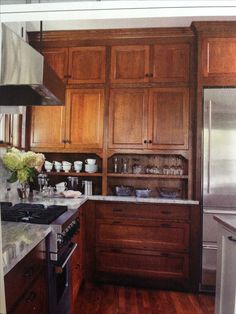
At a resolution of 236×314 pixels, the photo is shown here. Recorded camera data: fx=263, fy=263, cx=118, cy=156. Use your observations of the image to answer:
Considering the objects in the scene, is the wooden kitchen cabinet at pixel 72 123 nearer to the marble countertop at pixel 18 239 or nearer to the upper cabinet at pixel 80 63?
the upper cabinet at pixel 80 63

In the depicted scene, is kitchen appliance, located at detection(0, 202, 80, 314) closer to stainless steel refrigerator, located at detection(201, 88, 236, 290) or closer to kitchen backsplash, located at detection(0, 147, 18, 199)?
kitchen backsplash, located at detection(0, 147, 18, 199)

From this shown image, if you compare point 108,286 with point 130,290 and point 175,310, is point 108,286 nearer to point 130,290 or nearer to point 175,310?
point 130,290

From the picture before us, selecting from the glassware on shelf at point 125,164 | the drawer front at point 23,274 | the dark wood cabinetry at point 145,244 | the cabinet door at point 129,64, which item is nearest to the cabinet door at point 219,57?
the cabinet door at point 129,64

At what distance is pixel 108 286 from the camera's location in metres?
2.66

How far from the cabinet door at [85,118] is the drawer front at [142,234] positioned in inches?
34.4

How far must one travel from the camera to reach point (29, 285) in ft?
4.09

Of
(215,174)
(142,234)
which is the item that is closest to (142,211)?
(142,234)

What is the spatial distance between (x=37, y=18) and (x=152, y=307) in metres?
2.33

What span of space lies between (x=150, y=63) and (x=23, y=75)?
192cm

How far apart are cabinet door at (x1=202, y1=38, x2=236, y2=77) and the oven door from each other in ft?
6.93

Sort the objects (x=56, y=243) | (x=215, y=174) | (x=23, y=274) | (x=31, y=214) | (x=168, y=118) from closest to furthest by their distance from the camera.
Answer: (x=23, y=274)
(x=56, y=243)
(x=31, y=214)
(x=215, y=174)
(x=168, y=118)

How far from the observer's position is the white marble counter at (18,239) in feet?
3.28

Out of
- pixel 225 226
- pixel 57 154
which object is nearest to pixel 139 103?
pixel 57 154

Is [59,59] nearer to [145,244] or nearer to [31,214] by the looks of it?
[31,214]
